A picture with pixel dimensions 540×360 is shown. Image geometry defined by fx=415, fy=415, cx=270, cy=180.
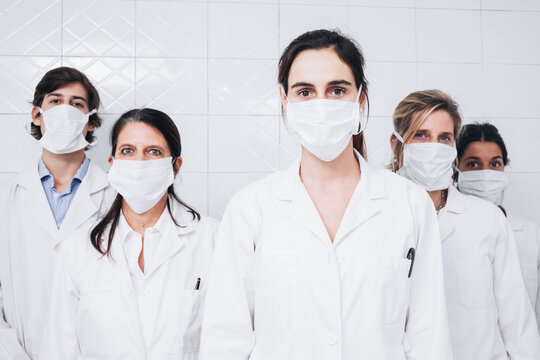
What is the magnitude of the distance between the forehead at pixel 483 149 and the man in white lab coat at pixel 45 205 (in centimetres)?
171

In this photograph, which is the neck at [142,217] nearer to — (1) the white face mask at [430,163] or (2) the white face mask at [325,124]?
(2) the white face mask at [325,124]

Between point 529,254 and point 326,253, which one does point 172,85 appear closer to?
point 326,253

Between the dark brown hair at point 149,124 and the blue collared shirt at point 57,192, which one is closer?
the dark brown hair at point 149,124

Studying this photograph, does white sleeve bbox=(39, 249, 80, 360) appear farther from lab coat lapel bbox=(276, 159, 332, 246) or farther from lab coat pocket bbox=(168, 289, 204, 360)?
lab coat lapel bbox=(276, 159, 332, 246)

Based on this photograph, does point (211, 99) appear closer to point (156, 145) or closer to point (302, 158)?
point (156, 145)

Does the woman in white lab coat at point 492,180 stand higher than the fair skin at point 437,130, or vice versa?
the fair skin at point 437,130

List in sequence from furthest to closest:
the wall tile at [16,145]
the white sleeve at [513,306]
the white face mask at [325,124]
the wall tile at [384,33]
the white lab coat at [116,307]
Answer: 1. the wall tile at [384,33]
2. the wall tile at [16,145]
3. the white sleeve at [513,306]
4. the white lab coat at [116,307]
5. the white face mask at [325,124]

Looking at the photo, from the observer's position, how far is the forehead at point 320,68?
1.22m

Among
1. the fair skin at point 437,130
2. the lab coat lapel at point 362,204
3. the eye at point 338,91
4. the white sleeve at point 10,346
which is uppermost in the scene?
the eye at point 338,91

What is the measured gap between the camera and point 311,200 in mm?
1237

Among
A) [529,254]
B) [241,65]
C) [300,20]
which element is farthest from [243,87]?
[529,254]

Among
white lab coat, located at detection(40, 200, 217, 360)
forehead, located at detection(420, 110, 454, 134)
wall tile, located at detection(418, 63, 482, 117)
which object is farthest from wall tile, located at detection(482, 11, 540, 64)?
white lab coat, located at detection(40, 200, 217, 360)

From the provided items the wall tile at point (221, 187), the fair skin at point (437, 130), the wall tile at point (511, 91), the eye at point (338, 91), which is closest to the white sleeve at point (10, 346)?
the wall tile at point (221, 187)

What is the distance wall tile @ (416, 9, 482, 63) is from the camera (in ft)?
7.77
